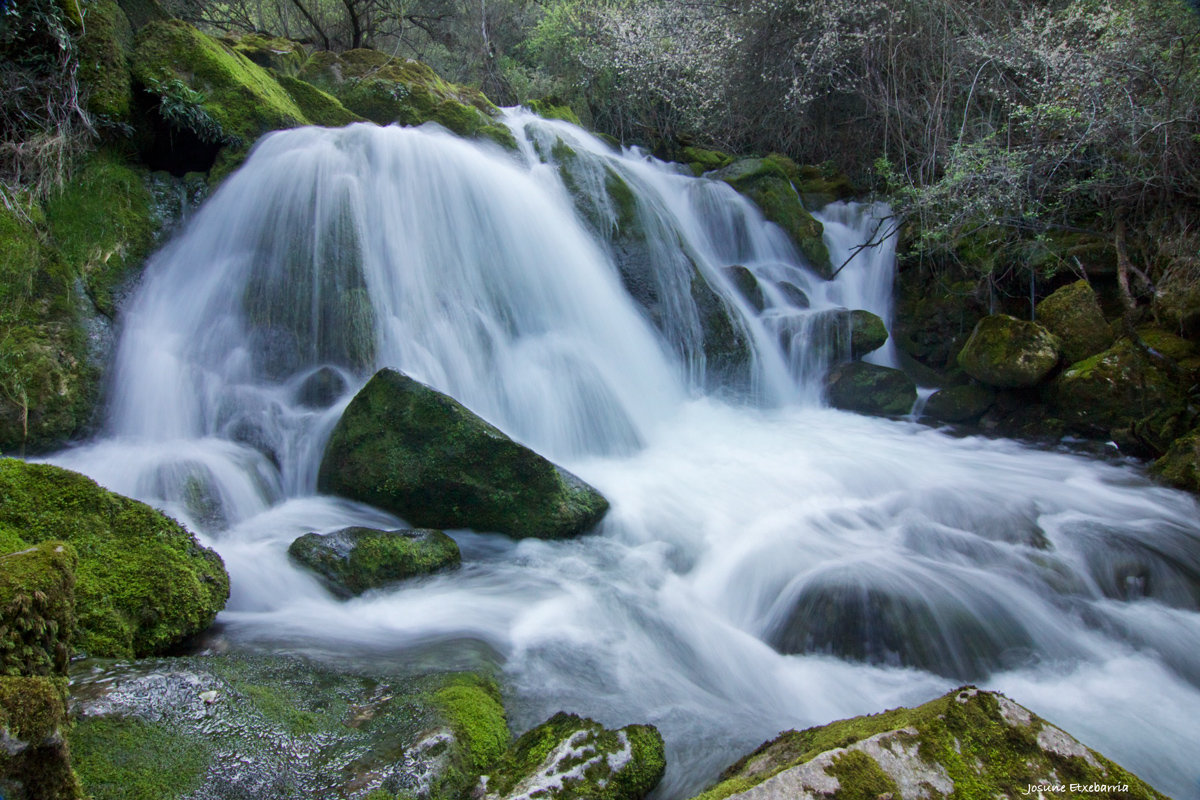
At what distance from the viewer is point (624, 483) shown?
581cm

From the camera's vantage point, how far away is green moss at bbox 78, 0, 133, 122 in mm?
6246

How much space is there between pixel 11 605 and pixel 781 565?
4035 mm

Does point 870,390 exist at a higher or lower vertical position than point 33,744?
lower

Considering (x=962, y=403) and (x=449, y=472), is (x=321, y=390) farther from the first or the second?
(x=962, y=403)

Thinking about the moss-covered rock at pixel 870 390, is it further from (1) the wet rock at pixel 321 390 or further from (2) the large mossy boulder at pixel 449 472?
(1) the wet rock at pixel 321 390

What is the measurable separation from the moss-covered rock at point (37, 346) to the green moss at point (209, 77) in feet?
7.09

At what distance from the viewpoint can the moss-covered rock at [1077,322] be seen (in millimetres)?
7105

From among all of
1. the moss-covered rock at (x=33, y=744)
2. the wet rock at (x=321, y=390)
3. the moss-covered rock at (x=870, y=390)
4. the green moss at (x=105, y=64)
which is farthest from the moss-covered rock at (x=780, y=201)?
the moss-covered rock at (x=33, y=744)

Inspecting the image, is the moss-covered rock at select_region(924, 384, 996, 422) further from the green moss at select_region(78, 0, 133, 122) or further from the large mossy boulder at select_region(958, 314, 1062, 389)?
the green moss at select_region(78, 0, 133, 122)

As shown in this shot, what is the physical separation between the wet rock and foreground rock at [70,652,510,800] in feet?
10.9

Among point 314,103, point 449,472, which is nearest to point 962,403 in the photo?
point 449,472

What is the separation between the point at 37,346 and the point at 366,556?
11.4ft

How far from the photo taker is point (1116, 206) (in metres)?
7.69

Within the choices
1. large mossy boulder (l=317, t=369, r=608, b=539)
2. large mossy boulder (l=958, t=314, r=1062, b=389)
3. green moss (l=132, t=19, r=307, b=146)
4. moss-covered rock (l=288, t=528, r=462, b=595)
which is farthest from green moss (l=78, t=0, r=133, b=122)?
large mossy boulder (l=958, t=314, r=1062, b=389)
